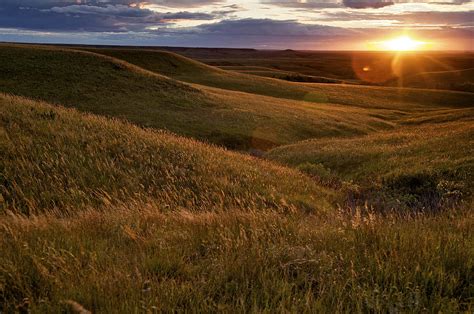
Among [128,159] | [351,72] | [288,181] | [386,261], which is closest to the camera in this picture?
[386,261]

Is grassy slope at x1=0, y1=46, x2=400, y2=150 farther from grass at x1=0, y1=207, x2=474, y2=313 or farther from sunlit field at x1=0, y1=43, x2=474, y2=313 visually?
grass at x1=0, y1=207, x2=474, y2=313

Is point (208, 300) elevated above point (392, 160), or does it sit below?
above

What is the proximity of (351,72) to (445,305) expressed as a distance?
516ft

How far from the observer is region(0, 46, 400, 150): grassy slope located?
105ft

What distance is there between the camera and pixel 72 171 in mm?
9203

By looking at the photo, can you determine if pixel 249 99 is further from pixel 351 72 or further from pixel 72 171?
pixel 351 72

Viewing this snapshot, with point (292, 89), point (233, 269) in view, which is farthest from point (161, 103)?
point (233, 269)

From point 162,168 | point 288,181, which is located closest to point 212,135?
point 288,181

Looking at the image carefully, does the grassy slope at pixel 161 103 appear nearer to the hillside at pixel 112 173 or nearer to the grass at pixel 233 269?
the hillside at pixel 112 173

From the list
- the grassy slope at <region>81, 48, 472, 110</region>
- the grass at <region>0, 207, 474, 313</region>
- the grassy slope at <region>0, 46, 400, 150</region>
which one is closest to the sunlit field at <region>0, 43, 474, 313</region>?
the grass at <region>0, 207, 474, 313</region>

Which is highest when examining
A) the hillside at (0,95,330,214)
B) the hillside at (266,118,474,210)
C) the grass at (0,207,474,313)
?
the grass at (0,207,474,313)

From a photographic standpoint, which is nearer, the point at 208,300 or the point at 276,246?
the point at 208,300

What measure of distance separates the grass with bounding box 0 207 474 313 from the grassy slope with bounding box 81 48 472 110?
177 ft

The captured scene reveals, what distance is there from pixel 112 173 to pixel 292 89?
5596 centimetres
